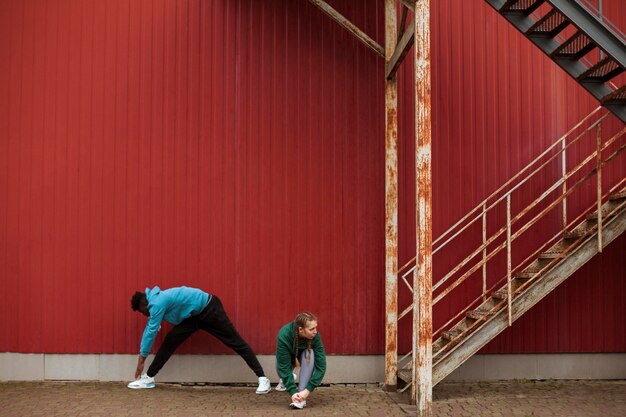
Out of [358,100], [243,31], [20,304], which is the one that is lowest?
[20,304]

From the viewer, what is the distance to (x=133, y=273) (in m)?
9.84

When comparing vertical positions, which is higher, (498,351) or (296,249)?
(296,249)

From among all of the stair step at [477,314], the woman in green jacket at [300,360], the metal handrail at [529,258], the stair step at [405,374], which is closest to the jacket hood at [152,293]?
the woman in green jacket at [300,360]

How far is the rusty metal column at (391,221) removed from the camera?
9.36 meters

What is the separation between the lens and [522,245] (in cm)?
1000

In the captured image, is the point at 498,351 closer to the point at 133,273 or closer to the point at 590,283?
the point at 590,283

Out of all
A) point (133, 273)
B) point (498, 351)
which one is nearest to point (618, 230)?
point (498, 351)

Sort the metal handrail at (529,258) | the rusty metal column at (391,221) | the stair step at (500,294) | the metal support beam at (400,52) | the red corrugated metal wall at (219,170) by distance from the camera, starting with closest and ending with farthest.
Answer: the metal support beam at (400,52) → the stair step at (500,294) → the rusty metal column at (391,221) → the metal handrail at (529,258) → the red corrugated metal wall at (219,170)

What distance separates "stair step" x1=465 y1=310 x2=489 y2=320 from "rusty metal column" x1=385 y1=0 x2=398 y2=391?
924mm

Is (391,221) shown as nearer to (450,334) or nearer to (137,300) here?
(450,334)

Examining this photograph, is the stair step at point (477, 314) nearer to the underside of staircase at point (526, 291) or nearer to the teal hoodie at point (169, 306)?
the underside of staircase at point (526, 291)

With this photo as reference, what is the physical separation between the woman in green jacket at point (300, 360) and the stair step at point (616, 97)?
13.4ft

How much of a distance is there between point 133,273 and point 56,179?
5.47ft

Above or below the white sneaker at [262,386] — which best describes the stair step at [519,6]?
above
